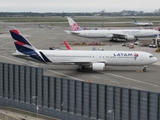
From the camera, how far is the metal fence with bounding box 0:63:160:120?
877 inches

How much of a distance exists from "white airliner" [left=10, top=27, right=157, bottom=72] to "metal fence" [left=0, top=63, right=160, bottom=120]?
2112 centimetres

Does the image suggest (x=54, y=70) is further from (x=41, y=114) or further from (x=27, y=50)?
(x=41, y=114)

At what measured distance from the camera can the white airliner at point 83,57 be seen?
50094 millimetres

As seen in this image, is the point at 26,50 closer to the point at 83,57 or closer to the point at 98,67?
the point at 83,57

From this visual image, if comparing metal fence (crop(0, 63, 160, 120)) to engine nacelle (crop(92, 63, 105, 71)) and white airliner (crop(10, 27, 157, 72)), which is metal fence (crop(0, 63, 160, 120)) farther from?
engine nacelle (crop(92, 63, 105, 71))

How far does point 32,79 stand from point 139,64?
2742cm

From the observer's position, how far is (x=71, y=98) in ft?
82.0

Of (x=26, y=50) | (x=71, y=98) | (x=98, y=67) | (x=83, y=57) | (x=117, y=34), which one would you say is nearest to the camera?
(x=71, y=98)

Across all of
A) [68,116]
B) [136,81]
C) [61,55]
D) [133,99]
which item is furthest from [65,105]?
[61,55]

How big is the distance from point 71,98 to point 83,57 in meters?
26.2

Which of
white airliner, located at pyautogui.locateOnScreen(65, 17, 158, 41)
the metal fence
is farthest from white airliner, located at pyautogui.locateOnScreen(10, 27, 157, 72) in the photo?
white airliner, located at pyautogui.locateOnScreen(65, 17, 158, 41)

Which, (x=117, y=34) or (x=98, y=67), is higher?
(x=117, y=34)

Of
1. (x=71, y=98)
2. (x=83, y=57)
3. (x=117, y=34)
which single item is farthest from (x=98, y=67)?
(x=117, y=34)

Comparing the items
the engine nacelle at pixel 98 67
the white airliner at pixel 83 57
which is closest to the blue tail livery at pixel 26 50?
the white airliner at pixel 83 57
